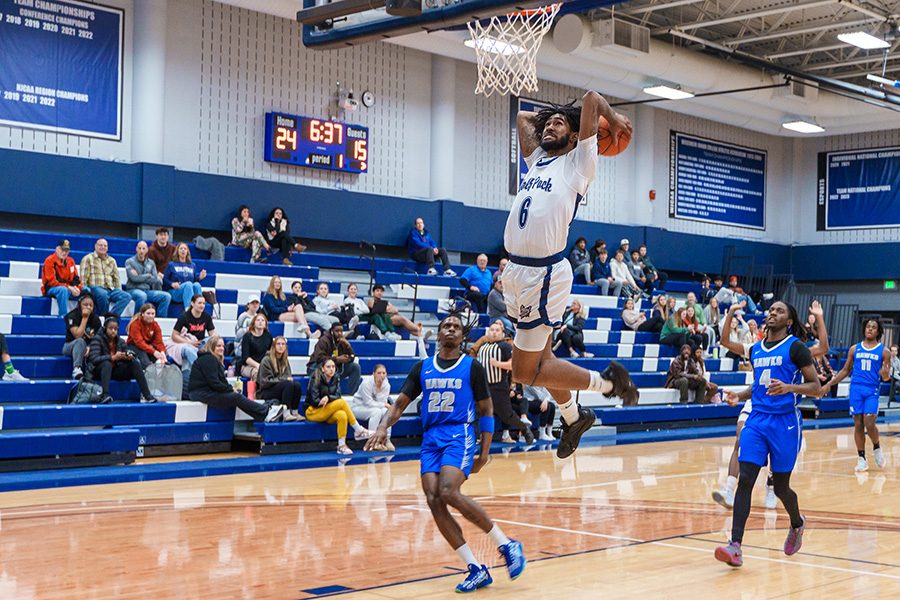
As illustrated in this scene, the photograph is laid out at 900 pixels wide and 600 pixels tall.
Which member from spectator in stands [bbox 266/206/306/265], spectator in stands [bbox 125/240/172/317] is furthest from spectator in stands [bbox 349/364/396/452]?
spectator in stands [bbox 266/206/306/265]

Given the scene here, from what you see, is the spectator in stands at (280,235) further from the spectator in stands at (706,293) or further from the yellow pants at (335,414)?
the spectator in stands at (706,293)

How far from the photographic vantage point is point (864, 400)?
35.3ft

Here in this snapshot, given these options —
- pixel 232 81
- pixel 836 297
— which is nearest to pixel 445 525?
pixel 232 81

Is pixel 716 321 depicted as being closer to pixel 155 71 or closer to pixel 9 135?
pixel 155 71

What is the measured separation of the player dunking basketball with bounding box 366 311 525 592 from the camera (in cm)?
554

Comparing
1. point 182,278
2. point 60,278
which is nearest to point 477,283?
point 182,278

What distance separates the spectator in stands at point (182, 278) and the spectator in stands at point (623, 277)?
28.4 ft

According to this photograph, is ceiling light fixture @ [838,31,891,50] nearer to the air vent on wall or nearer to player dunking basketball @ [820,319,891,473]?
the air vent on wall

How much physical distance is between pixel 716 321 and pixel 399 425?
28.9ft

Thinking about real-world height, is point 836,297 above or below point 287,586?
above

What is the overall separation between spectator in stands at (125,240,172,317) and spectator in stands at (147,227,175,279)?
289 mm

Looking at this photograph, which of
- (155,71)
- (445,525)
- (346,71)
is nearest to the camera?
(445,525)

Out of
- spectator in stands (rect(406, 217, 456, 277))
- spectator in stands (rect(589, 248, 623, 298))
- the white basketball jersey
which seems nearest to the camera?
Result: the white basketball jersey

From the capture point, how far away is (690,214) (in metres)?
23.0
